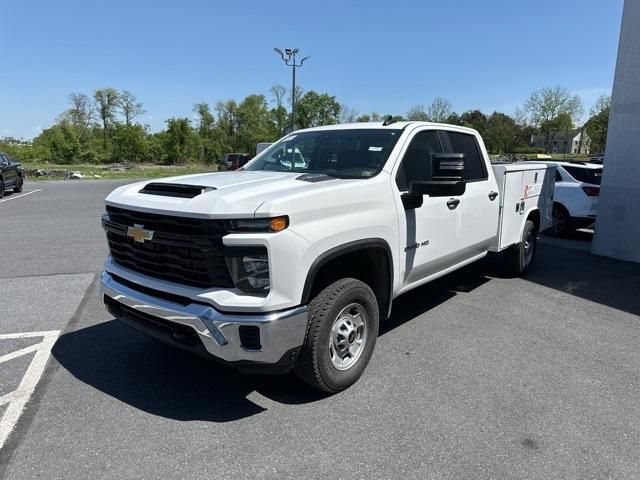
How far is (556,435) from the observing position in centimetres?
296

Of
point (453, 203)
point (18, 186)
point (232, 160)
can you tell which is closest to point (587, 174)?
point (453, 203)

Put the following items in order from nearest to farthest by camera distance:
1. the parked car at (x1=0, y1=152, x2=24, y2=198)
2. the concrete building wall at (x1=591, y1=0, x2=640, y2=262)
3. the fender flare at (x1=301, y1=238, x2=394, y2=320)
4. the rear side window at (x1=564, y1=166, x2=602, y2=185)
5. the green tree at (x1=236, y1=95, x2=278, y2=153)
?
the fender flare at (x1=301, y1=238, x2=394, y2=320) → the concrete building wall at (x1=591, y1=0, x2=640, y2=262) → the rear side window at (x1=564, y1=166, x2=602, y2=185) → the parked car at (x1=0, y1=152, x2=24, y2=198) → the green tree at (x1=236, y1=95, x2=278, y2=153)

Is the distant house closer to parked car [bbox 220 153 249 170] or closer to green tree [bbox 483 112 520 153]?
green tree [bbox 483 112 520 153]

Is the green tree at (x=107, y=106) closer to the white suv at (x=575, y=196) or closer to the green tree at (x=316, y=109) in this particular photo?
the green tree at (x=316, y=109)

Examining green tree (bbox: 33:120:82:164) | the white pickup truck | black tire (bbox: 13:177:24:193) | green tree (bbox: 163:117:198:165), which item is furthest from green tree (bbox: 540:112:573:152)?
the white pickup truck

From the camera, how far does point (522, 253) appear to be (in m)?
6.46

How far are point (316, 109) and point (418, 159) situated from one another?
2685 inches

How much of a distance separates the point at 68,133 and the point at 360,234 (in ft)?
210

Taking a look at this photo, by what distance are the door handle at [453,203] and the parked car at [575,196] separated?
6.54 meters

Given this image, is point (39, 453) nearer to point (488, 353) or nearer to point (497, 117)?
point (488, 353)

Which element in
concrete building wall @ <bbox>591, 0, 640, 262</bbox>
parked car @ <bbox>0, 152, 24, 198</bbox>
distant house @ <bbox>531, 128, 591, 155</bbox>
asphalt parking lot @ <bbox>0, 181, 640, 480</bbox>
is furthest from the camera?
distant house @ <bbox>531, 128, 591, 155</bbox>

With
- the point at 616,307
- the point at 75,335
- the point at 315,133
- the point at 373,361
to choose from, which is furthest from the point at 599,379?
the point at 75,335

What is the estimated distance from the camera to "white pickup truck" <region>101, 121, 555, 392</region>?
110 inches

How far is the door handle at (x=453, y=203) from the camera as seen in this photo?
4.41 metres
